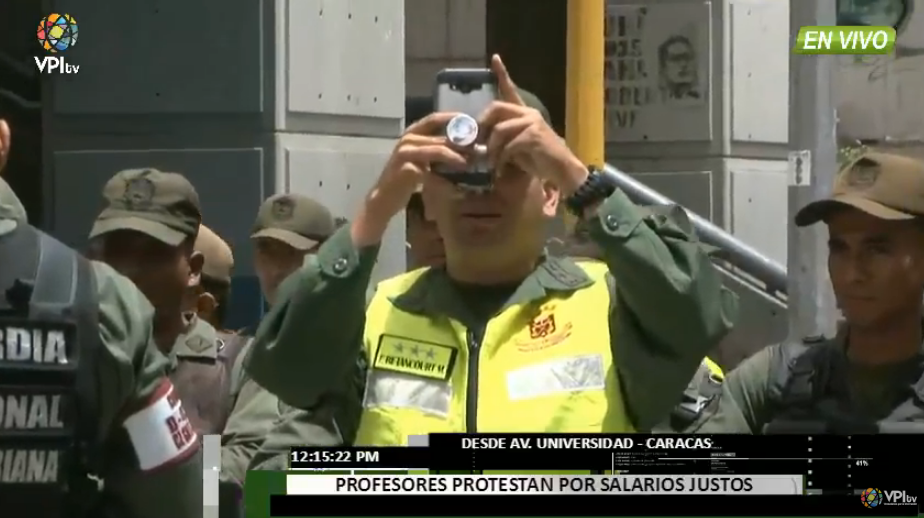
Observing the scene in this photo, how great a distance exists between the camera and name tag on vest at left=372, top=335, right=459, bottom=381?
2273mm

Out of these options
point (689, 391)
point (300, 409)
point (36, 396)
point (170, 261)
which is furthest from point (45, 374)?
point (689, 391)

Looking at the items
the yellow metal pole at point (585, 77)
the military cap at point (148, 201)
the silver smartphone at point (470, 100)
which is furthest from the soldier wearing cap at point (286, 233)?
the yellow metal pole at point (585, 77)

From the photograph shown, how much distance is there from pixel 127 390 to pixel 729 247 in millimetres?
1011

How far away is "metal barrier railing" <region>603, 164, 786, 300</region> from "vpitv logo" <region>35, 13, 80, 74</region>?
2.92 feet

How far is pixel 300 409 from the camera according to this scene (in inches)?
90.7

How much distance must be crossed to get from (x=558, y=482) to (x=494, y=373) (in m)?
0.20

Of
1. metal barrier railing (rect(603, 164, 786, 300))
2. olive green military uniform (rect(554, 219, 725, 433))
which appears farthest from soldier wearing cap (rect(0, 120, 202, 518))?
metal barrier railing (rect(603, 164, 786, 300))

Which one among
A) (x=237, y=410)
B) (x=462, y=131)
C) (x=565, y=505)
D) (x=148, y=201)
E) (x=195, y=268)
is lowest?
(x=565, y=505)

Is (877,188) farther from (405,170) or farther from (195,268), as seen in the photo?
(195,268)

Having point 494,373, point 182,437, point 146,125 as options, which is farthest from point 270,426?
point 146,125

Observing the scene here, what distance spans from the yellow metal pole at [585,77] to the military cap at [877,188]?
39cm

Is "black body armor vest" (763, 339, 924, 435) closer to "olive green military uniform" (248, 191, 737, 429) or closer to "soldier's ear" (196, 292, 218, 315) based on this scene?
"olive green military uniform" (248, 191, 737, 429)

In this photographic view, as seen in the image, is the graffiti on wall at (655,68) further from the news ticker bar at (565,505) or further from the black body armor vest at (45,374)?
A: the black body armor vest at (45,374)

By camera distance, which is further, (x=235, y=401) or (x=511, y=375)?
(x=235, y=401)
